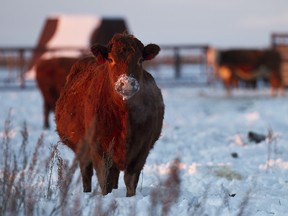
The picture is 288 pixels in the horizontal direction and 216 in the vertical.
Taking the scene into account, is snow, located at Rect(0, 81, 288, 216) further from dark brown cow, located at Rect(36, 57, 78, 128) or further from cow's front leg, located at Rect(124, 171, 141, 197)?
dark brown cow, located at Rect(36, 57, 78, 128)

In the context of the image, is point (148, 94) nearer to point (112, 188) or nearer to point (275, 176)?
point (112, 188)

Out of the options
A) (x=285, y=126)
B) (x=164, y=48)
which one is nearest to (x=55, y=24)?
(x=164, y=48)

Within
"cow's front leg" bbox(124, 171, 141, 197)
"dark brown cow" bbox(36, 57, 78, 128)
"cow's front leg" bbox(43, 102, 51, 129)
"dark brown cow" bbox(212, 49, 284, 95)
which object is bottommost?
"dark brown cow" bbox(212, 49, 284, 95)

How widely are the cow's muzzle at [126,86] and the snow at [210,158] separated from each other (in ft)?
2.09

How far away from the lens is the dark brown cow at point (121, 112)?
508 cm

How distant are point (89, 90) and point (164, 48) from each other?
21.6 metres

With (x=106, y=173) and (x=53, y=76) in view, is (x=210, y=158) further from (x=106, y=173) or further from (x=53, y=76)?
(x=53, y=76)

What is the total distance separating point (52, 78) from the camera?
13422 mm

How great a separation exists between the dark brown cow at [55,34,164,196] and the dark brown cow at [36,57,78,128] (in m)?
7.65

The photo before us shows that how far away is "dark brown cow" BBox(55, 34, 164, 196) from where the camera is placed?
508cm

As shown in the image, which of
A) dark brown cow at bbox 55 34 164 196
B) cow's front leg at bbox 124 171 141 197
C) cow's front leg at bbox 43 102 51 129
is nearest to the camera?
dark brown cow at bbox 55 34 164 196

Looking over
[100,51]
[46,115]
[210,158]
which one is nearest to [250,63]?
[46,115]

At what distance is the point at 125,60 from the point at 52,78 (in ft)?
27.9

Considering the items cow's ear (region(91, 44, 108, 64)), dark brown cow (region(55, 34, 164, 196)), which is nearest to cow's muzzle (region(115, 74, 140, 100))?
dark brown cow (region(55, 34, 164, 196))
